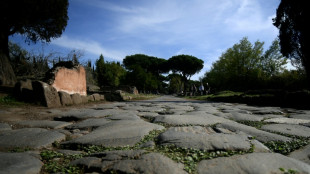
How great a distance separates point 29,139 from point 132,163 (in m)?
1.05

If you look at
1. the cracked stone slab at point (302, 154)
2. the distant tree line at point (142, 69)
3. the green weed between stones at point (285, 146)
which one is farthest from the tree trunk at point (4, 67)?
the distant tree line at point (142, 69)

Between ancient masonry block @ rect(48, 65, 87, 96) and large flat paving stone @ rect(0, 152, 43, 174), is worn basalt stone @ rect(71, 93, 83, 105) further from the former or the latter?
large flat paving stone @ rect(0, 152, 43, 174)

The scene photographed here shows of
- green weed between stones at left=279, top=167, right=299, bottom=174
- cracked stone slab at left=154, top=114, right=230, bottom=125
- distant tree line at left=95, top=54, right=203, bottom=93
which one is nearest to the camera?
green weed between stones at left=279, top=167, right=299, bottom=174

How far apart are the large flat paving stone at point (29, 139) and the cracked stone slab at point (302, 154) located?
69.5 inches

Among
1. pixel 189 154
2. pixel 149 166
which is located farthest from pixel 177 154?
pixel 149 166

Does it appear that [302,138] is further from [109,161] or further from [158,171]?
[109,161]

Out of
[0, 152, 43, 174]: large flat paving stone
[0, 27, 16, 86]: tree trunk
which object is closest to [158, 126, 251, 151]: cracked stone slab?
[0, 152, 43, 174]: large flat paving stone

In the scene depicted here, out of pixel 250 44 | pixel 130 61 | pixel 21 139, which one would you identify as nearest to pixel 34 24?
pixel 21 139

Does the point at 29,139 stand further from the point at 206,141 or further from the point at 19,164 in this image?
the point at 206,141

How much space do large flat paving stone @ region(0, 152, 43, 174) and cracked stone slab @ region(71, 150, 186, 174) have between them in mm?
191

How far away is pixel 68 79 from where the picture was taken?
5.16 metres

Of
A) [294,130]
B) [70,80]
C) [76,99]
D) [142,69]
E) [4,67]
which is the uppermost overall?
[142,69]

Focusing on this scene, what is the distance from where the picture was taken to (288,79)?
40.7 ft

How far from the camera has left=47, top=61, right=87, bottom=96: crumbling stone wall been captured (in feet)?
14.6
